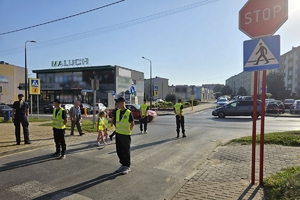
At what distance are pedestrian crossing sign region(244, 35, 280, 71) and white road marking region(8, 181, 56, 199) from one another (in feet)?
14.3

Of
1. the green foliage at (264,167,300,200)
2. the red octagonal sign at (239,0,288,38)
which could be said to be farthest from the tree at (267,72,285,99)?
the red octagonal sign at (239,0,288,38)

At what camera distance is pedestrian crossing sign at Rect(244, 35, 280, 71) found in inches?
156

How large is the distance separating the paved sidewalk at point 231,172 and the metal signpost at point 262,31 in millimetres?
448

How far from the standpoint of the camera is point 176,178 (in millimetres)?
5055

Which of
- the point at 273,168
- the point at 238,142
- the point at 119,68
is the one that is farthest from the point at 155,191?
the point at 119,68

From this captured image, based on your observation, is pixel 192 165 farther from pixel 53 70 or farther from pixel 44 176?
pixel 53 70

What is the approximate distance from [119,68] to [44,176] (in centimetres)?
3971

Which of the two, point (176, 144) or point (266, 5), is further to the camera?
point (176, 144)

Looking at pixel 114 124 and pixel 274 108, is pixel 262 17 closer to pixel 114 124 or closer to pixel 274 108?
pixel 114 124

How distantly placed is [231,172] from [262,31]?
3041 millimetres

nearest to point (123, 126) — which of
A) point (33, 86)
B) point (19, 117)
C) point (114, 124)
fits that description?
point (114, 124)

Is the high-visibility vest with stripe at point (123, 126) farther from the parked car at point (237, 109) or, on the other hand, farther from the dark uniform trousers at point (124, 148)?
the parked car at point (237, 109)

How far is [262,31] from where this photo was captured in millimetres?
4125

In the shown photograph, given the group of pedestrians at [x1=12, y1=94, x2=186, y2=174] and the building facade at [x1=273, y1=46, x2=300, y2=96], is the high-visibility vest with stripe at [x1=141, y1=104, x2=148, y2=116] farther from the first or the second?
the building facade at [x1=273, y1=46, x2=300, y2=96]
